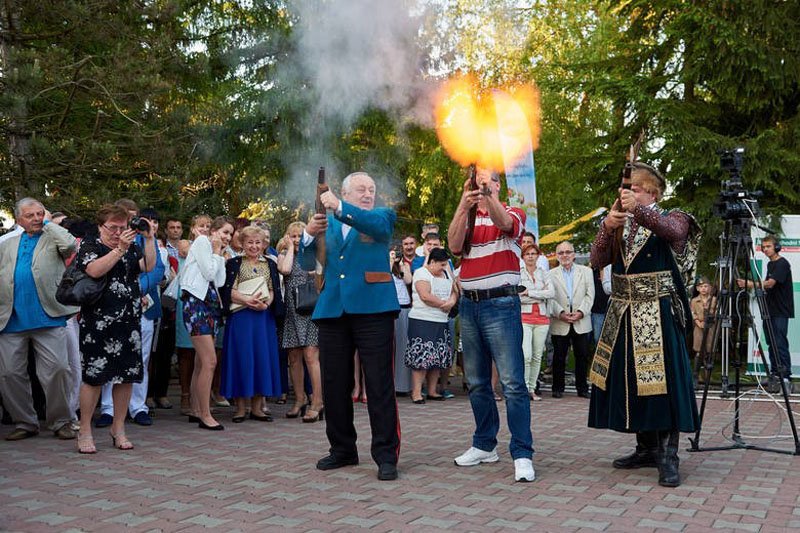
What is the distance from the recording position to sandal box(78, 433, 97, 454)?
21.9ft

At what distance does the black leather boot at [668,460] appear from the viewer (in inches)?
216

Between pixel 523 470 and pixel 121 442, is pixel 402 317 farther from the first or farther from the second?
pixel 523 470

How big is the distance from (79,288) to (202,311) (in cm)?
149

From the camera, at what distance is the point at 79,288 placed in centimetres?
660

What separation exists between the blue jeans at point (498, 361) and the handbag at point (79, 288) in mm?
2869

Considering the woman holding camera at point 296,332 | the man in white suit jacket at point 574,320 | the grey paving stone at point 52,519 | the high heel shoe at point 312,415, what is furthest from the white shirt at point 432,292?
the grey paving stone at point 52,519

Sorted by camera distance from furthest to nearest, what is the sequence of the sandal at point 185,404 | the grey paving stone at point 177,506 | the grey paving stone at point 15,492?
the sandal at point 185,404
the grey paving stone at point 15,492
the grey paving stone at point 177,506

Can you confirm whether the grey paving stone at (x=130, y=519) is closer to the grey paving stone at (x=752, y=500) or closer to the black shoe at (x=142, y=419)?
the grey paving stone at (x=752, y=500)

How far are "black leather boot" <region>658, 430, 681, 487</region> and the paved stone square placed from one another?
77 mm

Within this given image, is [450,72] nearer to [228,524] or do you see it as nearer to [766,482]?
[766,482]

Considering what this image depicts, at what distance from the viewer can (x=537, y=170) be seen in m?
15.8

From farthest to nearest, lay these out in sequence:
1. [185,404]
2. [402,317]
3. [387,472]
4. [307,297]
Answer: [402,317], [185,404], [307,297], [387,472]

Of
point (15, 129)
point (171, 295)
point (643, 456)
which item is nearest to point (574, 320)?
→ point (643, 456)

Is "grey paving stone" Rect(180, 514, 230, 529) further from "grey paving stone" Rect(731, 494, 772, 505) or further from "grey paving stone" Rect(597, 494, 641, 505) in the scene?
"grey paving stone" Rect(731, 494, 772, 505)
